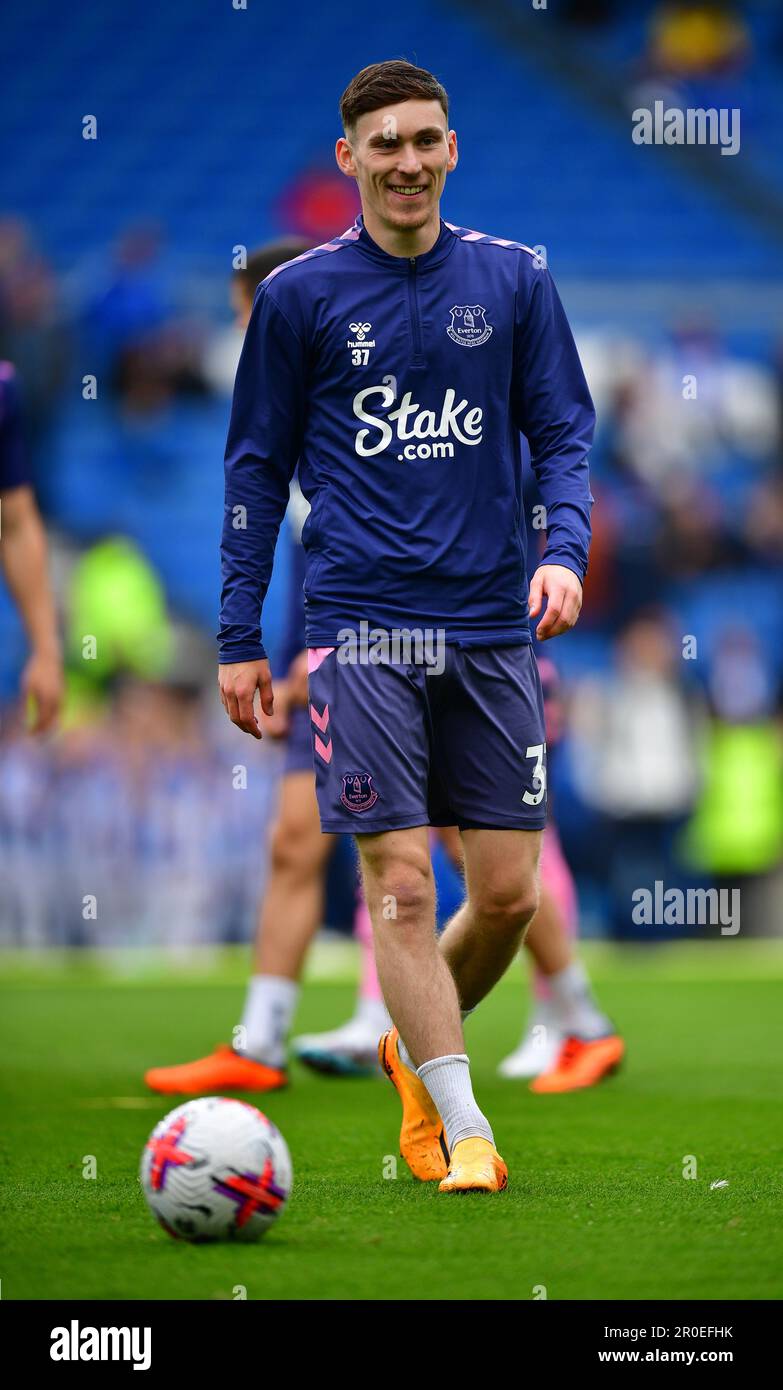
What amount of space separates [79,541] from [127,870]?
9.23ft

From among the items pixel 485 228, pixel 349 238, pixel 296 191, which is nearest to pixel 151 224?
pixel 296 191

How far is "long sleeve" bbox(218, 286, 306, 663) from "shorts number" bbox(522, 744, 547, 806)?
0.67 meters

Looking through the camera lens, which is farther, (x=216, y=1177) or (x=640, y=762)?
(x=640, y=762)

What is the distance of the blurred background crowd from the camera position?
14.7 metres

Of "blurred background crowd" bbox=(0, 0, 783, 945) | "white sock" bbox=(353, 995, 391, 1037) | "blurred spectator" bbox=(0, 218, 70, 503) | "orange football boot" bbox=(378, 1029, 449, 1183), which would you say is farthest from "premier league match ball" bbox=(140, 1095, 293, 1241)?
"blurred spectator" bbox=(0, 218, 70, 503)

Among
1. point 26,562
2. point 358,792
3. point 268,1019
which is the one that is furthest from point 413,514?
point 268,1019

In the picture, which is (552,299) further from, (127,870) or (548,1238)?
(127,870)

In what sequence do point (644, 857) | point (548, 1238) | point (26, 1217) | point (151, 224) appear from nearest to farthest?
point (548, 1238) → point (26, 1217) → point (644, 857) → point (151, 224)

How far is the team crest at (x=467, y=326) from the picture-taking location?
188 inches

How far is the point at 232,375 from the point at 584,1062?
35.3 feet

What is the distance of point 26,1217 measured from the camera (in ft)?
13.9

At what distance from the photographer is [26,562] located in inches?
262

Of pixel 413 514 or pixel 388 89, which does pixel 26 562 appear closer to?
pixel 413 514

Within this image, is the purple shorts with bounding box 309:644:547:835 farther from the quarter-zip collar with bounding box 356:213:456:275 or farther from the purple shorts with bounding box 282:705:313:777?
the purple shorts with bounding box 282:705:313:777
